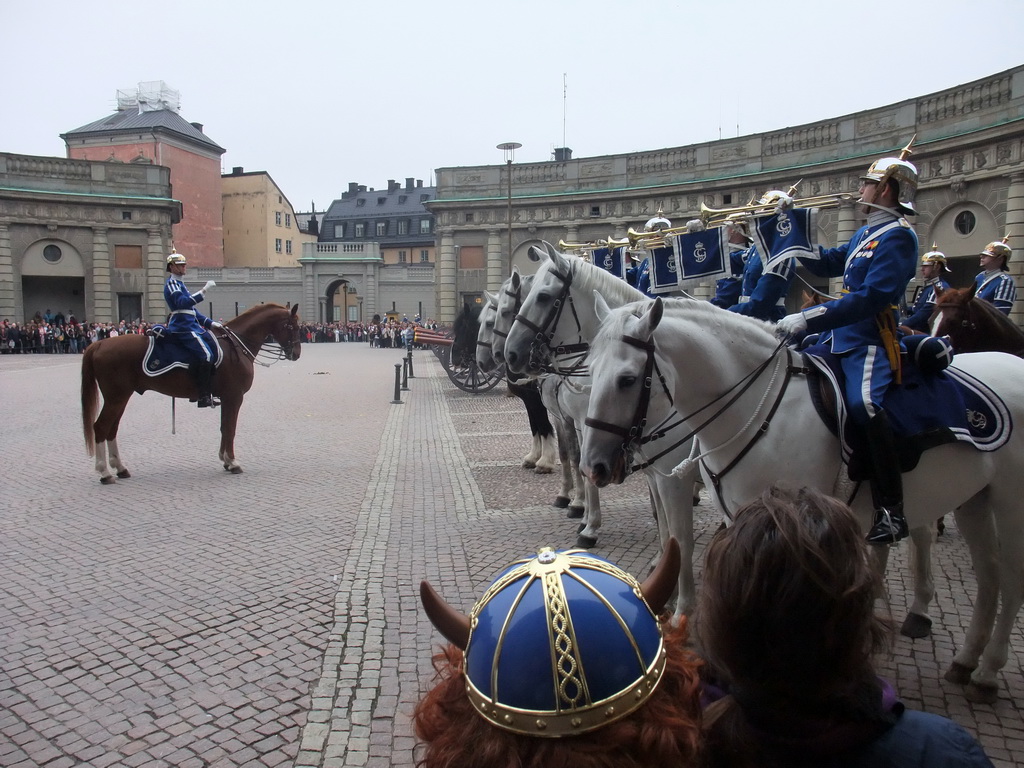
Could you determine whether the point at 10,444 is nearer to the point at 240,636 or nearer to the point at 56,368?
the point at 240,636

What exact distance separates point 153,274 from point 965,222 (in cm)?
4148

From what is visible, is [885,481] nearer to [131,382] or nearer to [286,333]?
[286,333]

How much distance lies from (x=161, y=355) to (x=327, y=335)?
46801 millimetres

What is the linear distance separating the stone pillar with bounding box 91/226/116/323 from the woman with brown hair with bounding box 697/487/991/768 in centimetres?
4812

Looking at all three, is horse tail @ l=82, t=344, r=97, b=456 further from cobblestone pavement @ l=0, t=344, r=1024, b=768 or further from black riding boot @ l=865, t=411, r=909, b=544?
black riding boot @ l=865, t=411, r=909, b=544

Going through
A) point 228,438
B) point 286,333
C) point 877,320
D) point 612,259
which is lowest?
point 228,438

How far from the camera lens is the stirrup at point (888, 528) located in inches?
135

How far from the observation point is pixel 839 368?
3.70 m

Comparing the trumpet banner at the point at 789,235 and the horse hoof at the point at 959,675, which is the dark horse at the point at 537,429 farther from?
the horse hoof at the point at 959,675

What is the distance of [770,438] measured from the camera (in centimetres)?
358

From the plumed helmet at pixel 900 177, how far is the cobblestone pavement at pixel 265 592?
232 cm

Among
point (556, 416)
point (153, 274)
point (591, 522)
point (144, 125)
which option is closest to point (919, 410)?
point (591, 522)

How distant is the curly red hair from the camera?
3.63 ft

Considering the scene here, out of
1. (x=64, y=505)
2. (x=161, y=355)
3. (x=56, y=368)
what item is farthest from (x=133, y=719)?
(x=56, y=368)
